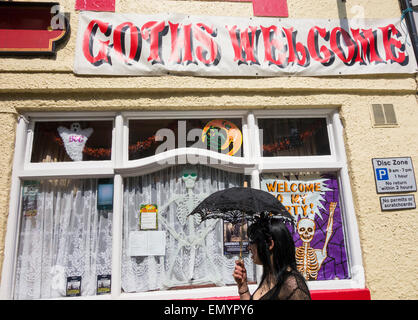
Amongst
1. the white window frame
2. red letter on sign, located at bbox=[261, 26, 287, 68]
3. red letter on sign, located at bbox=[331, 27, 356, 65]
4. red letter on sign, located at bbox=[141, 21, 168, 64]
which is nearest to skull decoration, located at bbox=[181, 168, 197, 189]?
the white window frame

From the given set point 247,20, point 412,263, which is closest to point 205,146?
point 247,20

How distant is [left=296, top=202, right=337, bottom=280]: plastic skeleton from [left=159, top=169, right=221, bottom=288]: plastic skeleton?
105cm

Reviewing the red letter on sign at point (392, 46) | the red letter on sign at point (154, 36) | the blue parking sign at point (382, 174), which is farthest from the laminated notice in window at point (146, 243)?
the red letter on sign at point (392, 46)

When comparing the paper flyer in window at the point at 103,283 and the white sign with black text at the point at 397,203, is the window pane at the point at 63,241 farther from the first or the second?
the white sign with black text at the point at 397,203

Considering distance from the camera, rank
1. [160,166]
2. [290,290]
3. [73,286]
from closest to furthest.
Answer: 1. [290,290]
2. [73,286]
3. [160,166]

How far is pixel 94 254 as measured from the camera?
3373 millimetres

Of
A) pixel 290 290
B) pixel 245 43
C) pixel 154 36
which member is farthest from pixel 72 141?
pixel 290 290

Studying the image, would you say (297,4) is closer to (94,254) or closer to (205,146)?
(205,146)

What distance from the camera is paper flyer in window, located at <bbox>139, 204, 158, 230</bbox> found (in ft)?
11.4

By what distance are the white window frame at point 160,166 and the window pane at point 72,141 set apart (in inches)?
3.0

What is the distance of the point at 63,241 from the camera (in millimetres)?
3381

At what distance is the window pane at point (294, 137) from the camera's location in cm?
382

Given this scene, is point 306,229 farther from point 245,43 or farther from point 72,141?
point 72,141

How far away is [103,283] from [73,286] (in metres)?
0.35
